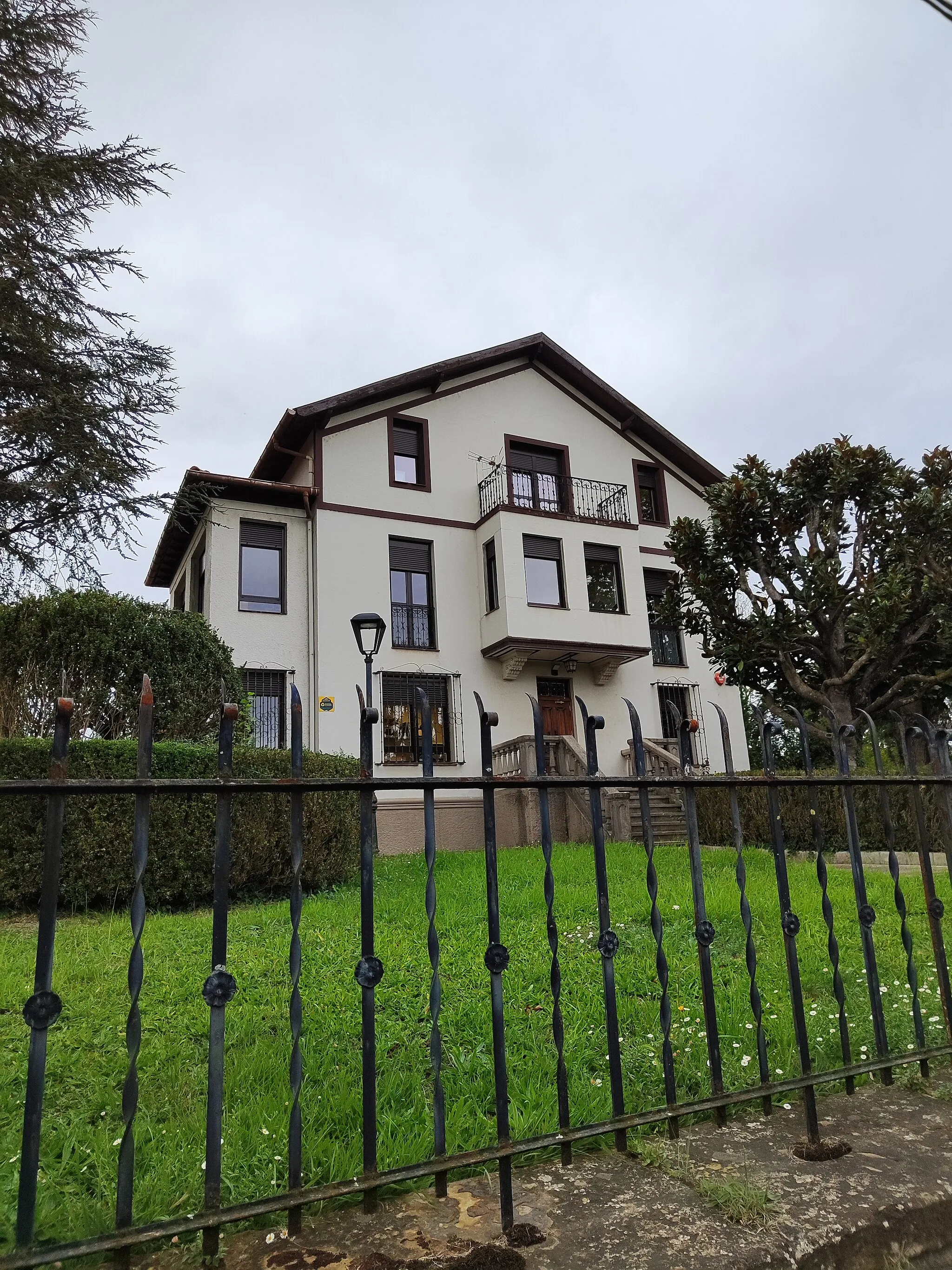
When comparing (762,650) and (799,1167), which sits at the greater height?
(762,650)

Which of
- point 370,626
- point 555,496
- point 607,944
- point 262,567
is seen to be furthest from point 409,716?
point 607,944

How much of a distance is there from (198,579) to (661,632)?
12426mm

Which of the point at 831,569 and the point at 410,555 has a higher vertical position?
the point at 410,555

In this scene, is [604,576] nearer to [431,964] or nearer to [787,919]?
[787,919]

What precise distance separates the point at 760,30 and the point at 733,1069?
524 centimetres

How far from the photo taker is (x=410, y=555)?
19031mm

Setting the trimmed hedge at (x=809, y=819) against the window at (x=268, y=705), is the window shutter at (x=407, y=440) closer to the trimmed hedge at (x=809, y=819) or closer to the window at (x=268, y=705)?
the window at (x=268, y=705)

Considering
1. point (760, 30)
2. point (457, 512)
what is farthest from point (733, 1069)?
point (457, 512)

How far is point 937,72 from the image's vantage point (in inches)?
139

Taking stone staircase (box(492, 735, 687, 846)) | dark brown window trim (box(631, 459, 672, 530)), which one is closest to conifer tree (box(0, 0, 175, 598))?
stone staircase (box(492, 735, 687, 846))

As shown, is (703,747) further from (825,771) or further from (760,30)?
(760,30)

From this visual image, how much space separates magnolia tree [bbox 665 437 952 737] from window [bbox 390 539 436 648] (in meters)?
6.02

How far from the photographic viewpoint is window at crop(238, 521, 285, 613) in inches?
691

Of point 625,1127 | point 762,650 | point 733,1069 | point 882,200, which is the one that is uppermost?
point 882,200
